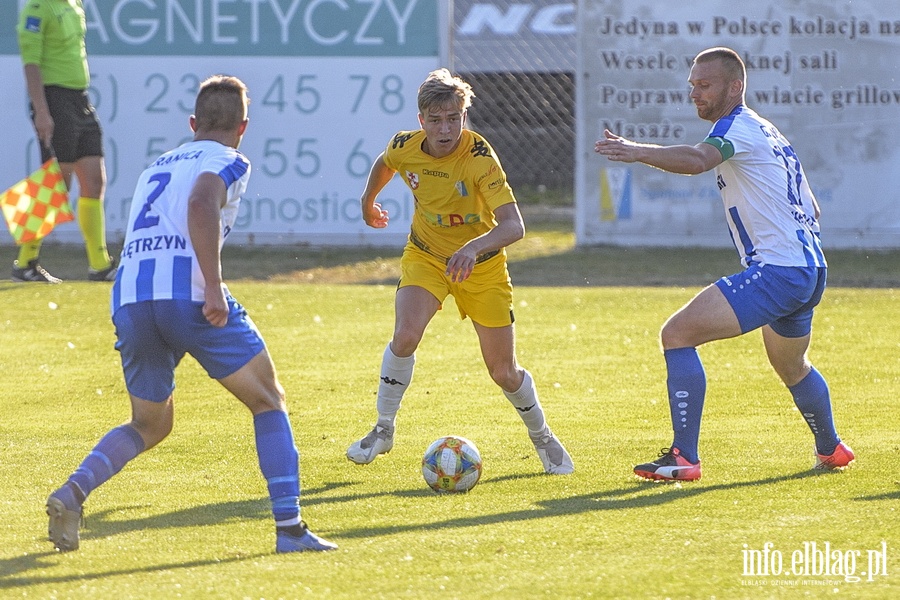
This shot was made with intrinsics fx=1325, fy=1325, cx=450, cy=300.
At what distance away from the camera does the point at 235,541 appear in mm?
4633

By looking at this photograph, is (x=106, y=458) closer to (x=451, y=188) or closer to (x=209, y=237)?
(x=209, y=237)

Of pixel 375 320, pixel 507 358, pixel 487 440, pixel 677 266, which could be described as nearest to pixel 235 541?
pixel 507 358

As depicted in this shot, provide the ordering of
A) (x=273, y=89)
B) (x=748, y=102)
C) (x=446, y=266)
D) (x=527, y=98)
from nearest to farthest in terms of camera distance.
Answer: (x=446, y=266) → (x=748, y=102) → (x=273, y=89) → (x=527, y=98)

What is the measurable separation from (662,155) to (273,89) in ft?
31.9

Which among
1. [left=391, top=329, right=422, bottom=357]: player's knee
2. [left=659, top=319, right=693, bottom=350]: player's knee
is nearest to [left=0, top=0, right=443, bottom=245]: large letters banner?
[left=391, top=329, right=422, bottom=357]: player's knee

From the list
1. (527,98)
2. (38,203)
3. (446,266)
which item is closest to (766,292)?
(446,266)

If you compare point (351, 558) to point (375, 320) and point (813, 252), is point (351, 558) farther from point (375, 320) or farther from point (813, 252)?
point (375, 320)

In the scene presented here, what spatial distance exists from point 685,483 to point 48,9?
7773 millimetres

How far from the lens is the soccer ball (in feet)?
17.7

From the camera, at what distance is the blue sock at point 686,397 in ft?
18.4

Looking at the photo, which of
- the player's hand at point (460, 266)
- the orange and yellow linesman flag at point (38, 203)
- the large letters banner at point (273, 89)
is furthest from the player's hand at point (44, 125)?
the player's hand at point (460, 266)

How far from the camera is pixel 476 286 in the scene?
5.93m

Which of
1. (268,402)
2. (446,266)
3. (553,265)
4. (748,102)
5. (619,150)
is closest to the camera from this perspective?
(268,402)

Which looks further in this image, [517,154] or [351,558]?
[517,154]
